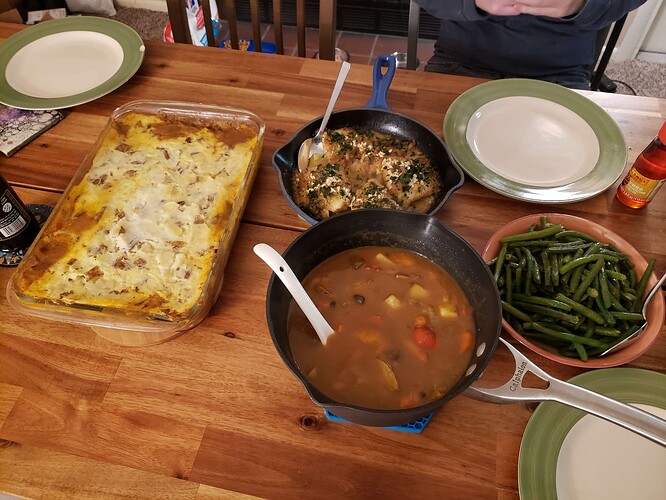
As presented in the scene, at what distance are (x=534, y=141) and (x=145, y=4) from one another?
350 centimetres

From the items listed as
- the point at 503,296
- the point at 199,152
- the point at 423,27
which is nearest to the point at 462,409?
the point at 503,296

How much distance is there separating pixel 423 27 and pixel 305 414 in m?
3.32

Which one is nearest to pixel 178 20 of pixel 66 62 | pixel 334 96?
pixel 66 62

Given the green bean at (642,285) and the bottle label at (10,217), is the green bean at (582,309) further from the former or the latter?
the bottle label at (10,217)

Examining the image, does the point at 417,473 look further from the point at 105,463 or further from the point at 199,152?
the point at 199,152

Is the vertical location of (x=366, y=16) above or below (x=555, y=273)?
below

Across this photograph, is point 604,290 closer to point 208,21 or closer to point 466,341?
point 466,341

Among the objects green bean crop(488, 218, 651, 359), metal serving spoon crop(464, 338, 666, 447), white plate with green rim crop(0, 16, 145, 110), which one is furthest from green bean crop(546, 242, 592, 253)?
white plate with green rim crop(0, 16, 145, 110)

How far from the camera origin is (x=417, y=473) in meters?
0.93

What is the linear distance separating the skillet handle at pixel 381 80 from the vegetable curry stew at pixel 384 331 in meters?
0.49

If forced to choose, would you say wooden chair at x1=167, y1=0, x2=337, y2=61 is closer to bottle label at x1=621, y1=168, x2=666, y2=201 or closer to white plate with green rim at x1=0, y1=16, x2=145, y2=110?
white plate with green rim at x1=0, y1=16, x2=145, y2=110

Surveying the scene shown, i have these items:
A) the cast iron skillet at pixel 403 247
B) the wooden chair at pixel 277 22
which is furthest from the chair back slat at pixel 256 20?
the cast iron skillet at pixel 403 247

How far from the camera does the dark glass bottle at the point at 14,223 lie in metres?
1.10

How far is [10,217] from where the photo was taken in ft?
3.70
